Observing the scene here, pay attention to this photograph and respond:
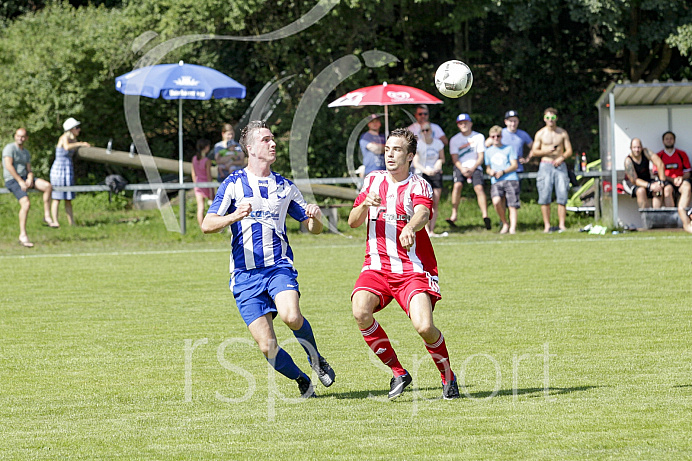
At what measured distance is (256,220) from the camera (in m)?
6.31

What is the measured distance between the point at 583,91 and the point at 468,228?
9.04 meters

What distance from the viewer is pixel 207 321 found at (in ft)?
30.5

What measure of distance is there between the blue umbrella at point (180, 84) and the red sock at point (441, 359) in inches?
472

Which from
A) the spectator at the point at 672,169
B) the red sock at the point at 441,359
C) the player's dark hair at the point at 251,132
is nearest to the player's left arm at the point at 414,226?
the red sock at the point at 441,359

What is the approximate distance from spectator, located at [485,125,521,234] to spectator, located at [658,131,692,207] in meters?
2.55

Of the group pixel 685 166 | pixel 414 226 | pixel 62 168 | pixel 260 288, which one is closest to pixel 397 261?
pixel 414 226

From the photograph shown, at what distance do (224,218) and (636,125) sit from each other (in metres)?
A: 13.5

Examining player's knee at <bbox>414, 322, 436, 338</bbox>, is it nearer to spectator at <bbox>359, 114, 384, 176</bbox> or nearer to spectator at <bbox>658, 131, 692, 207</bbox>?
spectator at <bbox>359, 114, 384, 176</bbox>

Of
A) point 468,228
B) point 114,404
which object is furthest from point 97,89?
point 114,404

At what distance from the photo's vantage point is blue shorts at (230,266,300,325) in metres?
6.18

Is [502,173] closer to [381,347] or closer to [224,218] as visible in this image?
[381,347]

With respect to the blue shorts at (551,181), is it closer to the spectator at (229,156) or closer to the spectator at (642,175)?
the spectator at (642,175)

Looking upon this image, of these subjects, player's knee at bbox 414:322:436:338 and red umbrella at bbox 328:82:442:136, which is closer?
player's knee at bbox 414:322:436:338

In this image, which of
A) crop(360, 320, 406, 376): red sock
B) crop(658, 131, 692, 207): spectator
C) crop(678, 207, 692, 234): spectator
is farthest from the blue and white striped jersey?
crop(658, 131, 692, 207): spectator
